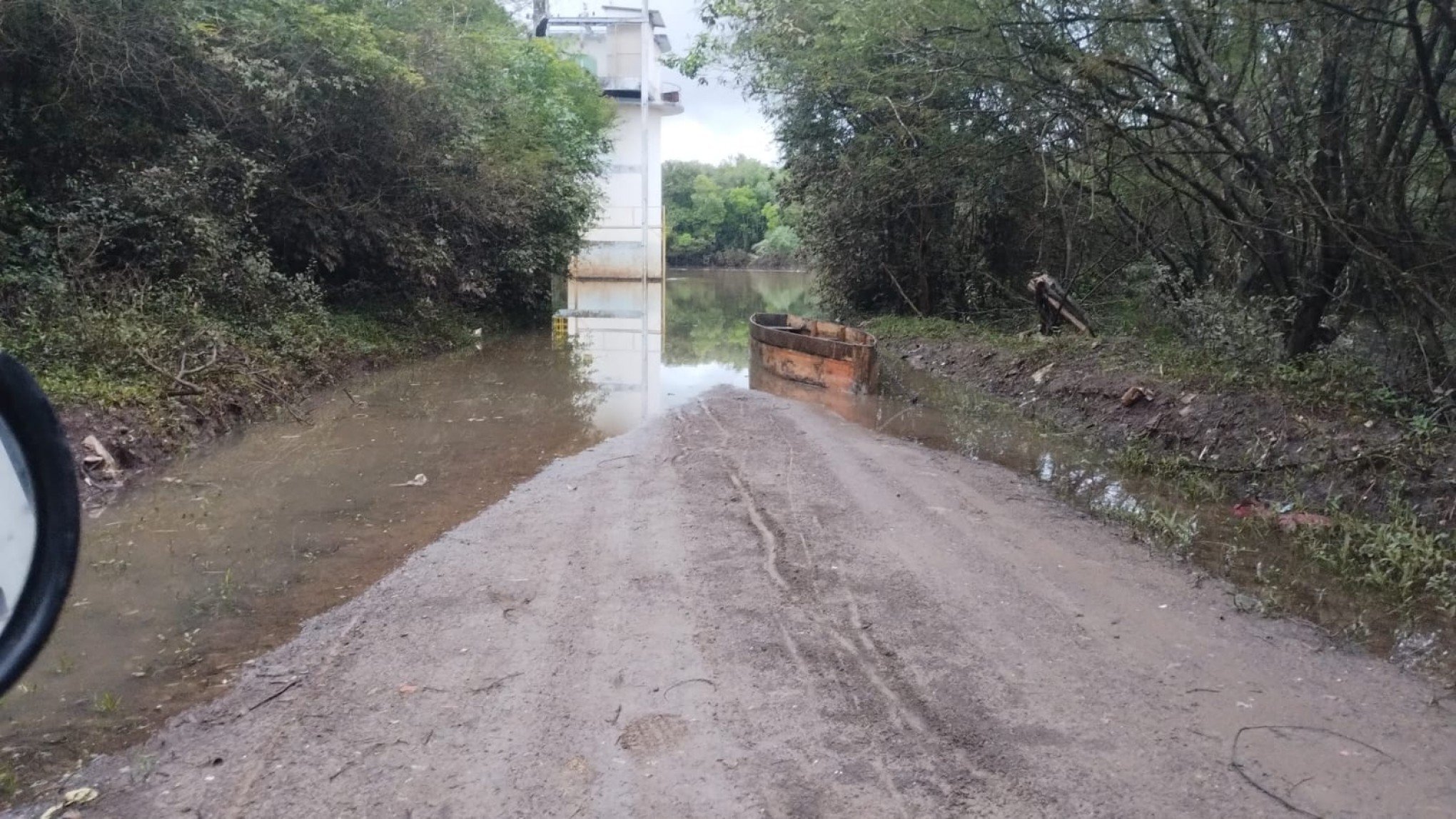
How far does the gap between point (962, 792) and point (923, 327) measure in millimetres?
17002

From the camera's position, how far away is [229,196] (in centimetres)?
1236

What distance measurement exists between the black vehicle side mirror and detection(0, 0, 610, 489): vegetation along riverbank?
7000 millimetres

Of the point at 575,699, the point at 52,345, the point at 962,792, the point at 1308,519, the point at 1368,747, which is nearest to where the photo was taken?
the point at 962,792

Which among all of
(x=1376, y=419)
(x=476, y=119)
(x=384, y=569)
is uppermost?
(x=476, y=119)

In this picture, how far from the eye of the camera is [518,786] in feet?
11.1

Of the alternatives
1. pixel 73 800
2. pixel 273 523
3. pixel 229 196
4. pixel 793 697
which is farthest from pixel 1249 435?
pixel 229 196

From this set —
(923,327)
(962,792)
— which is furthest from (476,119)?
(962,792)

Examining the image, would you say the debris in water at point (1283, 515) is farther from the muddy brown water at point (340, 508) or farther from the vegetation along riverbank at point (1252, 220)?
the muddy brown water at point (340, 508)

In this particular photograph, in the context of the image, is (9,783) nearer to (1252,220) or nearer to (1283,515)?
(1283,515)

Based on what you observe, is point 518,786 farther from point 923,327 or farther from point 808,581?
point 923,327

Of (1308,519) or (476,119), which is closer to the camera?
(1308,519)

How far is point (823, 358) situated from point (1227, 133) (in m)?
6.06

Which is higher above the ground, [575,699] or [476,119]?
[476,119]

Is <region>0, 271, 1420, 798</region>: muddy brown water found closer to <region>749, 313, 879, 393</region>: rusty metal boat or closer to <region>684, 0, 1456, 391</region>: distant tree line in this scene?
<region>749, 313, 879, 393</region>: rusty metal boat
